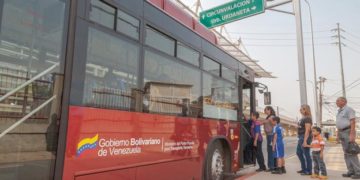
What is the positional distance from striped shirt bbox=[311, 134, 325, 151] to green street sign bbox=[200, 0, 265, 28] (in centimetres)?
556

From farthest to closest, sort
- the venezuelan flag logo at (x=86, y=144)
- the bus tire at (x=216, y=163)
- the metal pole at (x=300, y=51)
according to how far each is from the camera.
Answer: the metal pole at (x=300, y=51), the bus tire at (x=216, y=163), the venezuelan flag logo at (x=86, y=144)

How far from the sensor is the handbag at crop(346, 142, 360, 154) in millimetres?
7961

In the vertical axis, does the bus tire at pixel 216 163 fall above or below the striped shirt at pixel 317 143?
below

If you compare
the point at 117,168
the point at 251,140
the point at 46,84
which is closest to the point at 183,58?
the point at 117,168

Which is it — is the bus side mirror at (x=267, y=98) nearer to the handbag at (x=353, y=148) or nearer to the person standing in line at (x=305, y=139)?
the person standing in line at (x=305, y=139)

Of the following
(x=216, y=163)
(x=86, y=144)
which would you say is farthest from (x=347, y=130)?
(x=86, y=144)

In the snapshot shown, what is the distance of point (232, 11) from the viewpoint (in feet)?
41.9

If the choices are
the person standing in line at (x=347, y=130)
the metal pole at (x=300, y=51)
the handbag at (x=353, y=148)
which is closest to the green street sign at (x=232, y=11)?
the metal pole at (x=300, y=51)

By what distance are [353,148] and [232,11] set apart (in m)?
6.81

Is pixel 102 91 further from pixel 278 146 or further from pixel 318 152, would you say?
pixel 278 146

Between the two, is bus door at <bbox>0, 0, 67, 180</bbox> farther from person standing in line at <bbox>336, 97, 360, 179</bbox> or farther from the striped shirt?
person standing in line at <bbox>336, 97, 360, 179</bbox>

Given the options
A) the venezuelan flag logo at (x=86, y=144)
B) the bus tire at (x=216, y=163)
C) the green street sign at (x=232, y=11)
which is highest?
the green street sign at (x=232, y=11)

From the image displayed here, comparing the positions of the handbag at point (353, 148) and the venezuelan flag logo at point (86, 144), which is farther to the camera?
the handbag at point (353, 148)

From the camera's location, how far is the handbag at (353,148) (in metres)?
7.96
